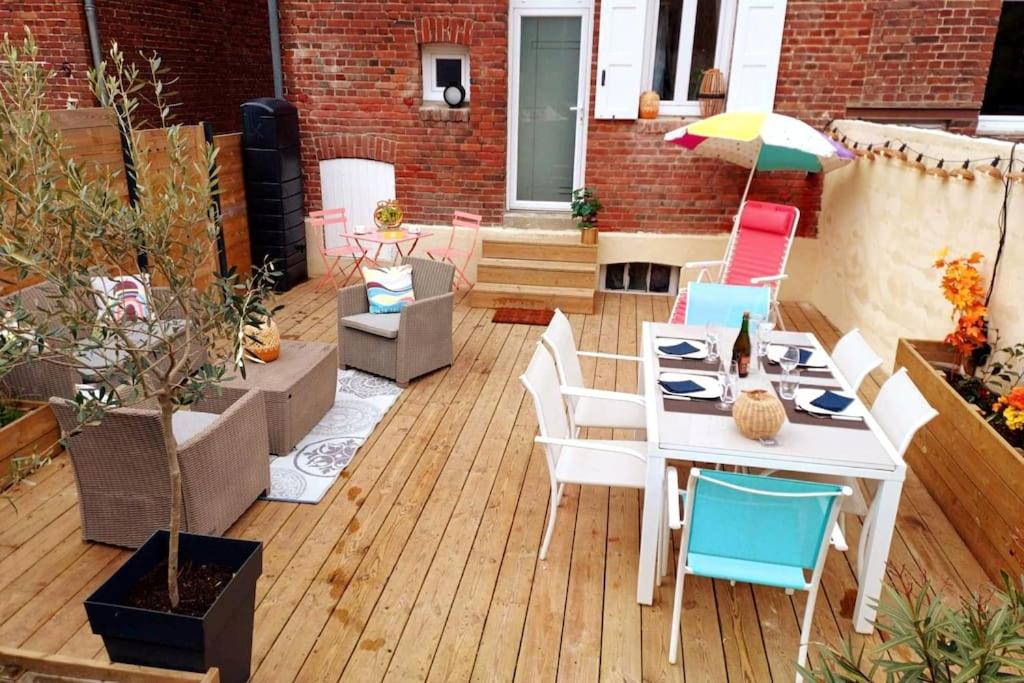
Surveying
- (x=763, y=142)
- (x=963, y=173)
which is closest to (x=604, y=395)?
(x=963, y=173)

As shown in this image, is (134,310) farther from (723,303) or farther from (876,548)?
(723,303)

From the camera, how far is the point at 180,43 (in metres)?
7.73

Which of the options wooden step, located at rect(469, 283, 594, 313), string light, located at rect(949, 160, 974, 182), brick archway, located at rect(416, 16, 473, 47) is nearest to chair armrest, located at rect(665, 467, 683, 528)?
string light, located at rect(949, 160, 974, 182)

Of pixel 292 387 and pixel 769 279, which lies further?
pixel 769 279

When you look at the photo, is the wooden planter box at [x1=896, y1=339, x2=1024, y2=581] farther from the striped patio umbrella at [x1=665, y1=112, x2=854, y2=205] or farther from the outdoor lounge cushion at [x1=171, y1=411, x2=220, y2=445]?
the outdoor lounge cushion at [x1=171, y1=411, x2=220, y2=445]

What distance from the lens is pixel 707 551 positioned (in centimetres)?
262

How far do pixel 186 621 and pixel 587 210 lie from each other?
19.2ft

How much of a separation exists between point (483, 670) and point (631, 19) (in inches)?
238

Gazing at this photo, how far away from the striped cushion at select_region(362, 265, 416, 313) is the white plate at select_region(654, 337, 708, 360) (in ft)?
6.82

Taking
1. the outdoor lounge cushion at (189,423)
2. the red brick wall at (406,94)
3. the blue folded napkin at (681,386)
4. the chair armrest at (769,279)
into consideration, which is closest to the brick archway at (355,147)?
the red brick wall at (406,94)

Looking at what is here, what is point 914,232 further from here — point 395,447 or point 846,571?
point 395,447

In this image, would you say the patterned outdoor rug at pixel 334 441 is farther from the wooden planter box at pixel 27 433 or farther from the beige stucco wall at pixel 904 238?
the beige stucco wall at pixel 904 238

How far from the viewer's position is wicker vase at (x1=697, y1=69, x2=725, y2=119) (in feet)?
23.0

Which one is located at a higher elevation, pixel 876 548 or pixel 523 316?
pixel 876 548
